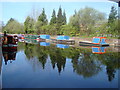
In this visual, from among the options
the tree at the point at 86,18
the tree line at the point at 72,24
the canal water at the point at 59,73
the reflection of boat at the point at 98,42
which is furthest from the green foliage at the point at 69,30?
the canal water at the point at 59,73

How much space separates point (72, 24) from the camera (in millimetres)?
6695

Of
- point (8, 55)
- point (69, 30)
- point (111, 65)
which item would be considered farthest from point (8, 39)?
point (69, 30)

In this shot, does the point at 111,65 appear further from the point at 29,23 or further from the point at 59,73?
the point at 29,23

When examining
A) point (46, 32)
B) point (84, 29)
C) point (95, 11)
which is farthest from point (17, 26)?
point (95, 11)

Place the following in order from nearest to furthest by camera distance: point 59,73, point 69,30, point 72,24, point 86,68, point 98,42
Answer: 1. point 59,73
2. point 86,68
3. point 98,42
4. point 72,24
5. point 69,30

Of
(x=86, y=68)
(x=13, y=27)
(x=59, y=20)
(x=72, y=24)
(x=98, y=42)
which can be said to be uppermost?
(x=59, y=20)

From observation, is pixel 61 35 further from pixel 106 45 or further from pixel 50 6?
pixel 106 45

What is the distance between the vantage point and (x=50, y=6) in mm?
6926

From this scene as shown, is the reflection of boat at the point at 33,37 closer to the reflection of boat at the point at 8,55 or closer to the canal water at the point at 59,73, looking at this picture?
the reflection of boat at the point at 8,55

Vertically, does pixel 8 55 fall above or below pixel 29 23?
below

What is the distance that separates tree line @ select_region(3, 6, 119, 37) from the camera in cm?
615

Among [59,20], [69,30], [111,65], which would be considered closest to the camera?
[111,65]

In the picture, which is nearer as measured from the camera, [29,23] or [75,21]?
[75,21]

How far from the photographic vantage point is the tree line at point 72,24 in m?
6.15
